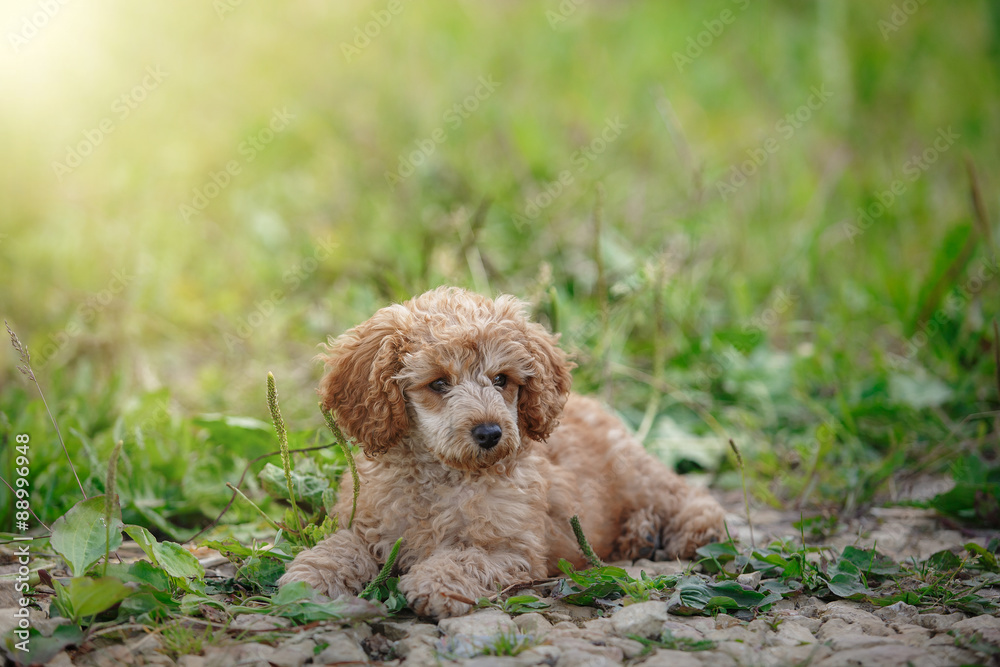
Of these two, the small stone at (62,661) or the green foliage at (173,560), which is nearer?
the small stone at (62,661)

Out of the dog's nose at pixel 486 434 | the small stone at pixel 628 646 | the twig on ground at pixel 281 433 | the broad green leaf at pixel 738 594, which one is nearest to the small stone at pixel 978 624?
the broad green leaf at pixel 738 594

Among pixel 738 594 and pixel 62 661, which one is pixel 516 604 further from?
pixel 62 661

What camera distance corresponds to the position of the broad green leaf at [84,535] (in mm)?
3094

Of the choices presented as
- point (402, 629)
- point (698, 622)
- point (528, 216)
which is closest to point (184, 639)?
point (402, 629)

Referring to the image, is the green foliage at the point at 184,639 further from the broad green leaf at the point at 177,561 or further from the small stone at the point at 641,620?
the small stone at the point at 641,620

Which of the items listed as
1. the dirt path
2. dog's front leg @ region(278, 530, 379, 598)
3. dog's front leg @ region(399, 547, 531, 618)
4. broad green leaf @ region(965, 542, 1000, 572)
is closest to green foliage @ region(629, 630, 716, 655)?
the dirt path

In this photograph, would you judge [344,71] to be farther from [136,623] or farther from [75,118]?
[136,623]

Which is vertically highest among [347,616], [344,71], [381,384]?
[344,71]

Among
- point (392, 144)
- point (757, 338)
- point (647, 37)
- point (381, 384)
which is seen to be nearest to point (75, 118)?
point (392, 144)

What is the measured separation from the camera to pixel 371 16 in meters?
10.3

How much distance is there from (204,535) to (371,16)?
7.78m

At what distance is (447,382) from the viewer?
350 cm

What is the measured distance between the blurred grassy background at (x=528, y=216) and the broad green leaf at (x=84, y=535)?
3.14 ft

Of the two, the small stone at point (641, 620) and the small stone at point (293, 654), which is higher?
the small stone at point (293, 654)
